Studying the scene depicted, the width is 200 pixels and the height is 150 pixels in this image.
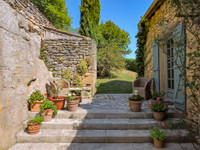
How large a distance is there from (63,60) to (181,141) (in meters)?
4.99

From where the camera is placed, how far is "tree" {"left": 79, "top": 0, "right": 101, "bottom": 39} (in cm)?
784

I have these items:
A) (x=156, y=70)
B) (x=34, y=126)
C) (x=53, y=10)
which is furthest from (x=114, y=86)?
(x=53, y=10)

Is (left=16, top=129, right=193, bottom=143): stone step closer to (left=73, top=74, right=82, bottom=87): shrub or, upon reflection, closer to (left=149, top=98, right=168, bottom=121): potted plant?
(left=149, top=98, right=168, bottom=121): potted plant

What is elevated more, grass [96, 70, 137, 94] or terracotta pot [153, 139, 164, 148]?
grass [96, 70, 137, 94]

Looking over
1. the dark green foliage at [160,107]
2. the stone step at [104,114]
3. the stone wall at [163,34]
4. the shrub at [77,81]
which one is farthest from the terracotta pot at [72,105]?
the stone wall at [163,34]

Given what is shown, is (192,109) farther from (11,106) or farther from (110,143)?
(11,106)

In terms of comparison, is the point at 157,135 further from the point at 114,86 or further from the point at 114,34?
the point at 114,34

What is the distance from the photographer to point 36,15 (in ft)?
15.7

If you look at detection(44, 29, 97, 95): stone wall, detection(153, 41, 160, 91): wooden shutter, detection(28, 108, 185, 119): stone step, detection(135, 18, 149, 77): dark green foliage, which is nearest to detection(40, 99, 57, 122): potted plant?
detection(28, 108, 185, 119): stone step

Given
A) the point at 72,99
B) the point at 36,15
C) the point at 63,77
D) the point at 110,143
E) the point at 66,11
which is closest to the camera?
the point at 110,143

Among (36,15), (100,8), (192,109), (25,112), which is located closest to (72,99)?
(25,112)

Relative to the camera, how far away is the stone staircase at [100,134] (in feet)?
8.13

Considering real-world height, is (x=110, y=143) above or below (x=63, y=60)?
below

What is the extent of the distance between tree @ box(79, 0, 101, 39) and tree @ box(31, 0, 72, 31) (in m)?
6.66
